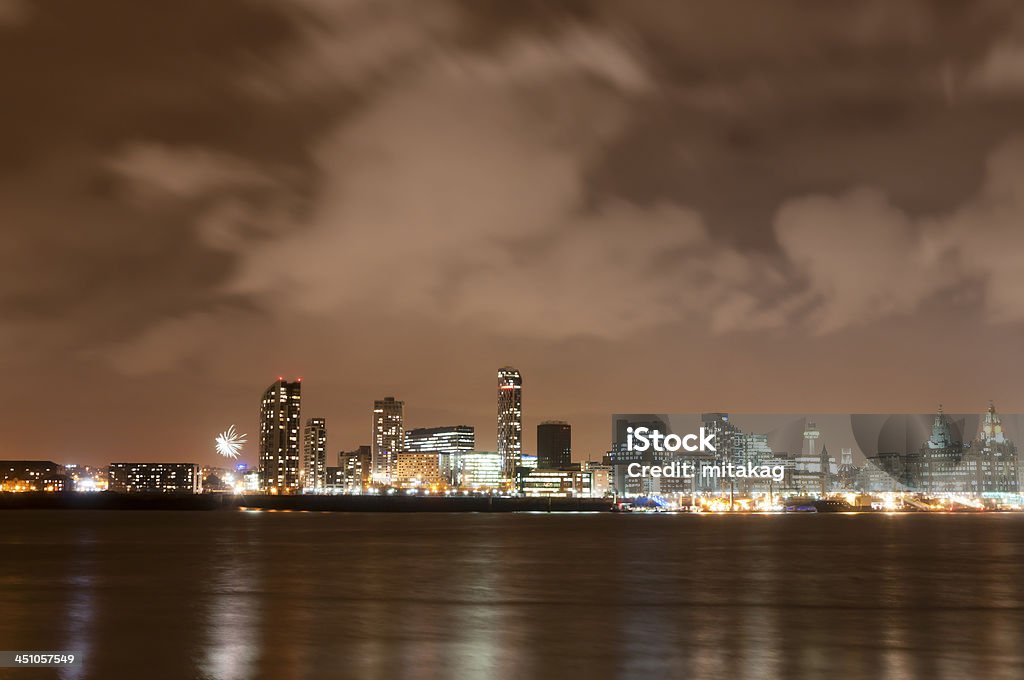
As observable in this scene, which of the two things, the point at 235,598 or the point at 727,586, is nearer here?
the point at 235,598

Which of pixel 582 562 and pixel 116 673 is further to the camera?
pixel 582 562

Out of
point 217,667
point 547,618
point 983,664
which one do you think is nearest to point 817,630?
point 983,664

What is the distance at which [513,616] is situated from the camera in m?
28.5

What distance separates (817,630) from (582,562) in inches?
1102

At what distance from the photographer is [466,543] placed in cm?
7569

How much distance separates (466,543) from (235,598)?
43.7m

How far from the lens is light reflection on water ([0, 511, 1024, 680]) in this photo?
66.4 feet

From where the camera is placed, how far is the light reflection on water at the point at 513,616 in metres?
20.2

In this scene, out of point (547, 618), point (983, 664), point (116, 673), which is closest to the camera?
point (116, 673)

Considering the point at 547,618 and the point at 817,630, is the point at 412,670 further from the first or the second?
the point at 817,630

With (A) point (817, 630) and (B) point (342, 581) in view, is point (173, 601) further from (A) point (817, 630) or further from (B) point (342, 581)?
(A) point (817, 630)

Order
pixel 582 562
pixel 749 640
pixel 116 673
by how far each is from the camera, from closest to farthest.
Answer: pixel 116 673, pixel 749 640, pixel 582 562

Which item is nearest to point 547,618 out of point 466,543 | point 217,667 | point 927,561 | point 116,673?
point 217,667

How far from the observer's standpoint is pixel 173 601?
32.2m
